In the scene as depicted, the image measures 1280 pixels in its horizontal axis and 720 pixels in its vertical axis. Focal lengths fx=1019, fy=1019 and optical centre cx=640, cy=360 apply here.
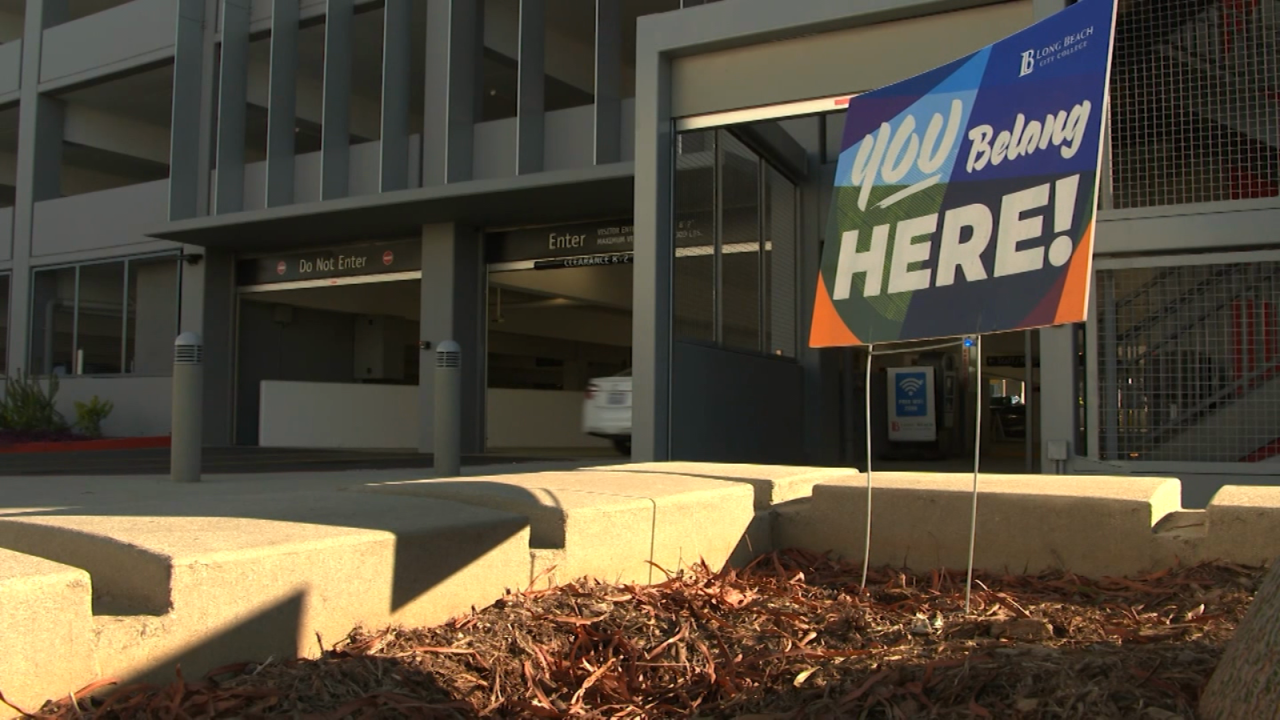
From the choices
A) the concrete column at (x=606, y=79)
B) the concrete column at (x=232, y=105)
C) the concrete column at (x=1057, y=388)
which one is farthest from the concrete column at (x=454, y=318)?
the concrete column at (x=1057, y=388)

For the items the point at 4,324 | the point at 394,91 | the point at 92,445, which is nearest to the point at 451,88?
the point at 394,91

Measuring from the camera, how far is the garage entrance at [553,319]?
14.7 metres

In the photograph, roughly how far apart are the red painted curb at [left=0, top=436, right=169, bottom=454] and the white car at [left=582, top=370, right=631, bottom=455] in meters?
8.21

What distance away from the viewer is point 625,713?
9.29ft

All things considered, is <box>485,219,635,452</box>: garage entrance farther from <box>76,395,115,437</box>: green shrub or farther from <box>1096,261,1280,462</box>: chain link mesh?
<box>76,395,115,437</box>: green shrub

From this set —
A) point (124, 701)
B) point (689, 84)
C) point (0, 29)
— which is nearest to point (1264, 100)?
point (689, 84)

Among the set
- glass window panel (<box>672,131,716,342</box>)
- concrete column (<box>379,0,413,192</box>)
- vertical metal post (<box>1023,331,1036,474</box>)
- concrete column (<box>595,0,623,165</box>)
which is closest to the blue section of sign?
vertical metal post (<box>1023,331,1036,474</box>)

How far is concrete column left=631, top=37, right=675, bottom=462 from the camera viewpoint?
9.61 m

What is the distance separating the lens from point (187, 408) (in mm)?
9242

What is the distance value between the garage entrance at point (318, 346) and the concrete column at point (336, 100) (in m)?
1.34

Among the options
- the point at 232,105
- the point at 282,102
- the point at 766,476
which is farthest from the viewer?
the point at 232,105

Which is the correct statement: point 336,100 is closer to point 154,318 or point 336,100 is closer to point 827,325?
point 154,318

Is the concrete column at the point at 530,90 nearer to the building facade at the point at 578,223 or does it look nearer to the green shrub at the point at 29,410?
the building facade at the point at 578,223

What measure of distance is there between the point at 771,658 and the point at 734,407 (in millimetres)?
8084
